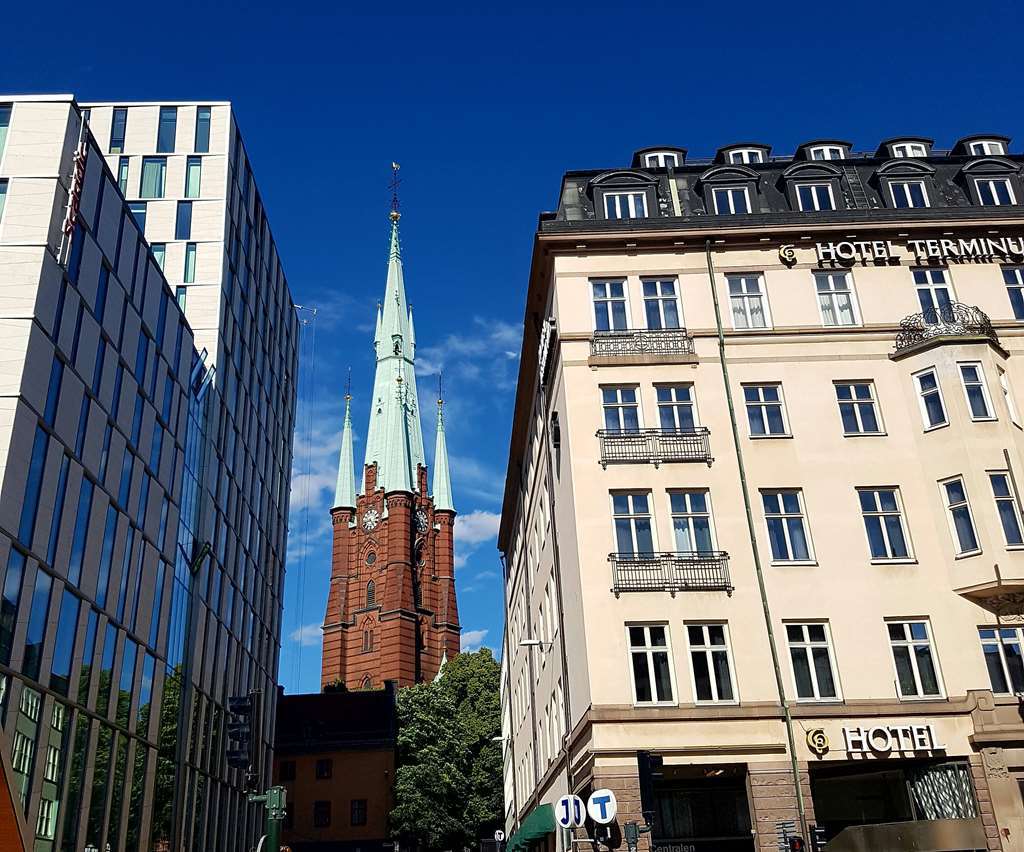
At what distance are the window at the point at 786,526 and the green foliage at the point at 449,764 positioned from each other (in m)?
47.6

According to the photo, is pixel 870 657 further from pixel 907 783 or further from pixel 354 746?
pixel 354 746

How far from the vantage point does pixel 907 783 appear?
985 inches

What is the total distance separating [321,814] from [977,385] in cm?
6688

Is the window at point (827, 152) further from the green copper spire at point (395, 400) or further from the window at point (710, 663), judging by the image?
the green copper spire at point (395, 400)

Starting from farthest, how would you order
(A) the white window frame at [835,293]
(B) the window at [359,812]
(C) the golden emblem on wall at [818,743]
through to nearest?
(B) the window at [359,812] < (A) the white window frame at [835,293] < (C) the golden emblem on wall at [818,743]

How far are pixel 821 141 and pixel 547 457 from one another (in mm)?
15196

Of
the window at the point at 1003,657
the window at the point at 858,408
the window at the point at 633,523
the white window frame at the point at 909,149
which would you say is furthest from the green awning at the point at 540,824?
the white window frame at the point at 909,149

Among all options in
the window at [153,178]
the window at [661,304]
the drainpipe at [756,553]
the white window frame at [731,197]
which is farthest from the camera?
the window at [153,178]

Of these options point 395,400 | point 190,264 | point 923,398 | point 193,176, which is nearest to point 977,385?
point 923,398

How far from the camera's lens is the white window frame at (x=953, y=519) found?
992 inches

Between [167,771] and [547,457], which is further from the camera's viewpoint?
[167,771]

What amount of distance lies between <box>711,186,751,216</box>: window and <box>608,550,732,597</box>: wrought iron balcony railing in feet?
37.0

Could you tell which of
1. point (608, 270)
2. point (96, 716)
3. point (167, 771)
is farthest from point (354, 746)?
point (608, 270)

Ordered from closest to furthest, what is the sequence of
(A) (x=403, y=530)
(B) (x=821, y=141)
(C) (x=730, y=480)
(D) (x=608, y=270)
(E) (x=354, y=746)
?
(C) (x=730, y=480)
(D) (x=608, y=270)
(B) (x=821, y=141)
(E) (x=354, y=746)
(A) (x=403, y=530)
